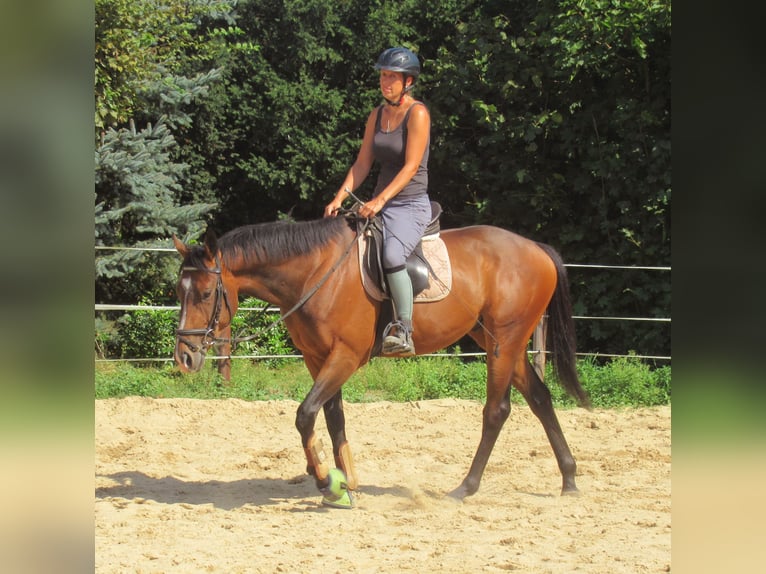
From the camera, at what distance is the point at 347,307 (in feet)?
18.2

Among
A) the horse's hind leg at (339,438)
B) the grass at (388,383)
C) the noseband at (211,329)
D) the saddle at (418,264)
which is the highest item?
the saddle at (418,264)

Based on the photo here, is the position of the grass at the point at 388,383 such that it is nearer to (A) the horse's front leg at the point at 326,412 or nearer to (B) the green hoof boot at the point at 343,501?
(A) the horse's front leg at the point at 326,412

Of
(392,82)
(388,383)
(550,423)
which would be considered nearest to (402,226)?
(392,82)

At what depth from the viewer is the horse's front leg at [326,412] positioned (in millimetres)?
5281

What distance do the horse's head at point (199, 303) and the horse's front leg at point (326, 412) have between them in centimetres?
69

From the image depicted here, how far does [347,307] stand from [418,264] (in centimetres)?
57

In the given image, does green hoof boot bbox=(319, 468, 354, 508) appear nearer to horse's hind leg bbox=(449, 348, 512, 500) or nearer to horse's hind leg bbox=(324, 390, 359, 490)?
horse's hind leg bbox=(324, 390, 359, 490)

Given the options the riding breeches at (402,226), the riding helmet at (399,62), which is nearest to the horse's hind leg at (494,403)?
the riding breeches at (402,226)

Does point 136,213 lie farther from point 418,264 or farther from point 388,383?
point 418,264

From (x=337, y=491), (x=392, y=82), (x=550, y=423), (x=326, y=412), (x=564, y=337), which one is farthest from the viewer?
(x=564, y=337)
